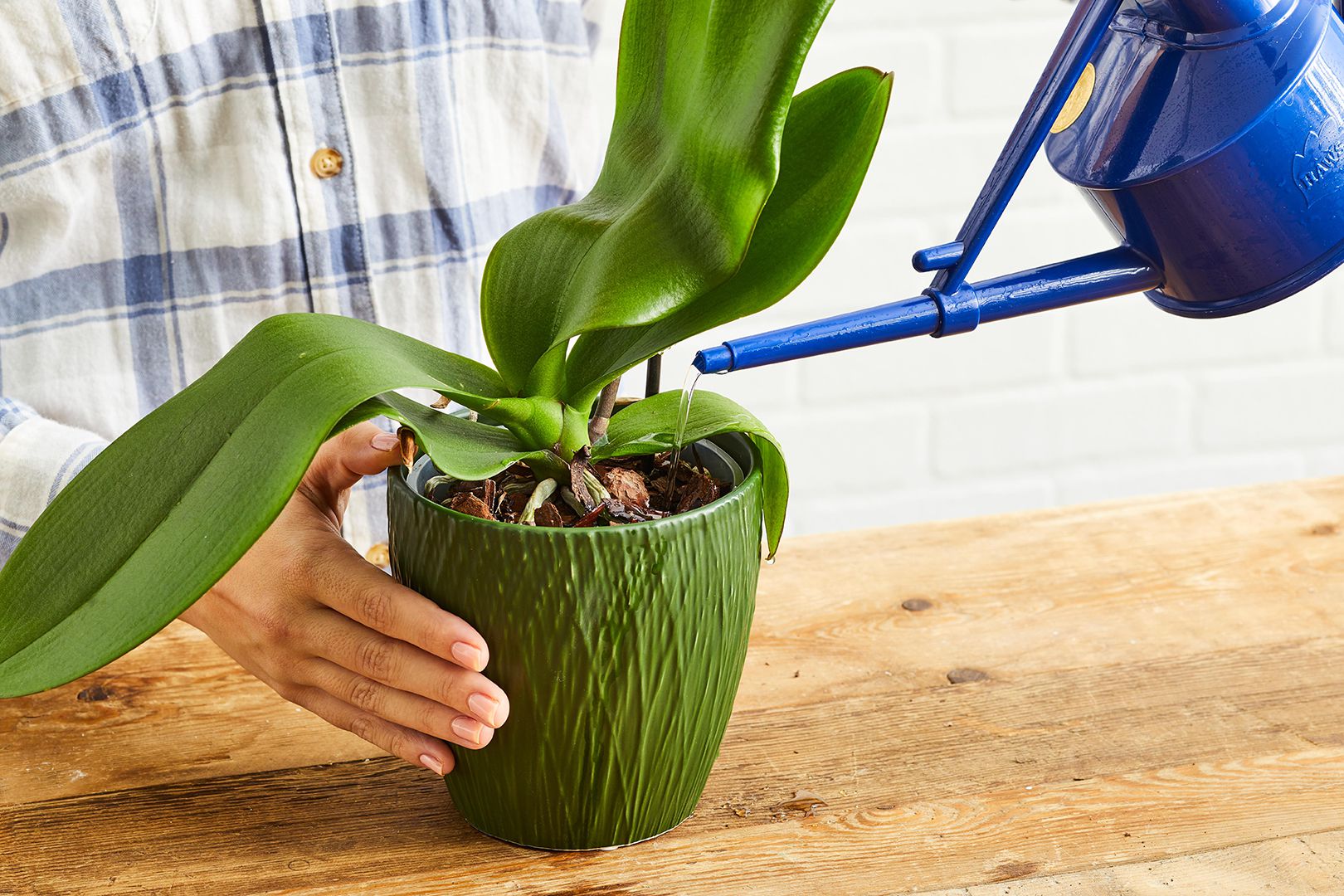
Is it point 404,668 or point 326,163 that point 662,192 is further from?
point 326,163

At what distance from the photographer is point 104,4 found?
0.70 meters

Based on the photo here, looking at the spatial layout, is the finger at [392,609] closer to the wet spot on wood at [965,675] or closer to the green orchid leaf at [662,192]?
the green orchid leaf at [662,192]

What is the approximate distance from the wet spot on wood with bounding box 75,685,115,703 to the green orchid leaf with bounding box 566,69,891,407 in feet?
1.07

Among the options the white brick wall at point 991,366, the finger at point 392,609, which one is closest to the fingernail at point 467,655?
the finger at point 392,609

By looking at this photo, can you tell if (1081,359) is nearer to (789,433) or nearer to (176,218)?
(789,433)

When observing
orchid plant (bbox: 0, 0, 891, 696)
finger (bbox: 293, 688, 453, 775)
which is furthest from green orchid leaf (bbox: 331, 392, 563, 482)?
finger (bbox: 293, 688, 453, 775)

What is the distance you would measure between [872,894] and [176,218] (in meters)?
0.57

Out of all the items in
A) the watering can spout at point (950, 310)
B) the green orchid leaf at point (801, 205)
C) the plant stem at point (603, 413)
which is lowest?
the plant stem at point (603, 413)

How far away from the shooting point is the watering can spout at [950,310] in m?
0.43

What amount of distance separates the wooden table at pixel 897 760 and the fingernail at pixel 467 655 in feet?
0.32

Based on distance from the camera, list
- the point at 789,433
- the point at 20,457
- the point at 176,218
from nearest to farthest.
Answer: the point at 20,457 < the point at 176,218 < the point at 789,433

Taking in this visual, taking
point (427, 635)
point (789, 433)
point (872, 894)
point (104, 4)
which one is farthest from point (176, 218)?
point (789, 433)

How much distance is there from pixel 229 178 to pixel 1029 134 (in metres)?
0.51

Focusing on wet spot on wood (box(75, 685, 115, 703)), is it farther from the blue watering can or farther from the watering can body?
the watering can body
